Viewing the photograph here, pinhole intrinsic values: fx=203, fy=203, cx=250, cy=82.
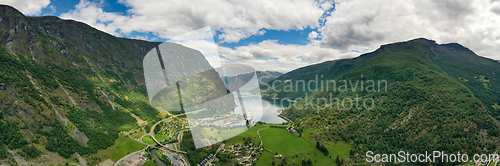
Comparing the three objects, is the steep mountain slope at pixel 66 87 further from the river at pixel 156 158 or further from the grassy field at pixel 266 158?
the grassy field at pixel 266 158

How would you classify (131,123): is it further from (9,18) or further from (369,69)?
(369,69)

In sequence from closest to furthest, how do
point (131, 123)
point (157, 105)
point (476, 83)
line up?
1. point (131, 123)
2. point (157, 105)
3. point (476, 83)

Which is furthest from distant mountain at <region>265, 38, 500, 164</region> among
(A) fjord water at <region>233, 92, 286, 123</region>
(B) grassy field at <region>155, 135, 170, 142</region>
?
(B) grassy field at <region>155, 135, 170, 142</region>

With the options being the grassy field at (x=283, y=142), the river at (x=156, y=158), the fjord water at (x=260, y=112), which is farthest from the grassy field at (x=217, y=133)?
the river at (x=156, y=158)

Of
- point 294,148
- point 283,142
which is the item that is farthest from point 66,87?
point 294,148

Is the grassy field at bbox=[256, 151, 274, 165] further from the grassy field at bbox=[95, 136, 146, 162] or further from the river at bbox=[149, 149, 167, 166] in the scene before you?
the grassy field at bbox=[95, 136, 146, 162]

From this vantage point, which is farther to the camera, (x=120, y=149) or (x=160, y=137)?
(x=160, y=137)

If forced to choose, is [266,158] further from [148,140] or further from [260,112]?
[260,112]

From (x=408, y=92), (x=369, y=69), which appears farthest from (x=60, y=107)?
(x=369, y=69)
